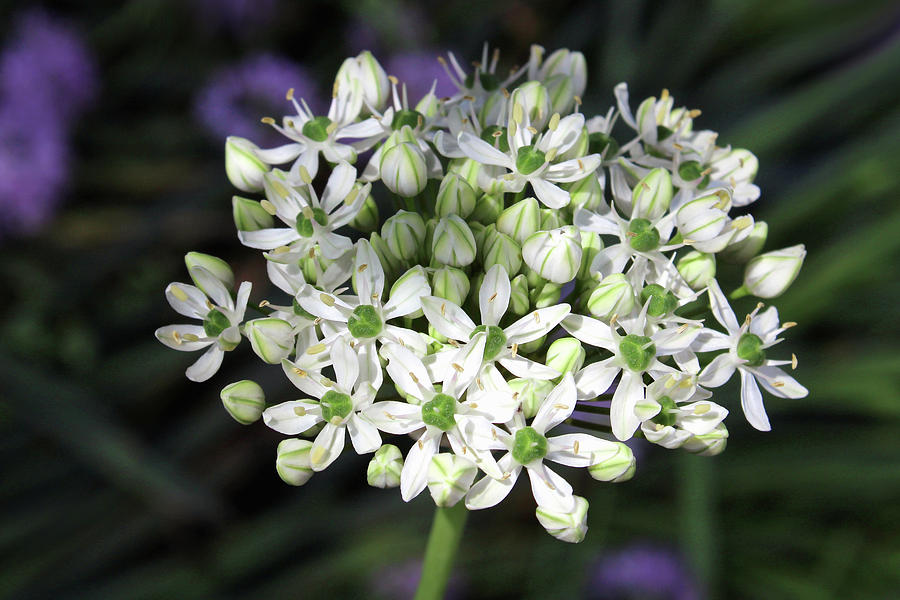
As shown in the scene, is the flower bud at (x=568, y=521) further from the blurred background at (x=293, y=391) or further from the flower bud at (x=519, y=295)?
the blurred background at (x=293, y=391)

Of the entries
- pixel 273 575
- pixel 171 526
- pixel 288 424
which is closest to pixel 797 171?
pixel 288 424

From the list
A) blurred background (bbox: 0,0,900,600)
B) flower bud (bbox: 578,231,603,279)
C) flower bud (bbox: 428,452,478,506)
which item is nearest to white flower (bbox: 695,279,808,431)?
flower bud (bbox: 578,231,603,279)

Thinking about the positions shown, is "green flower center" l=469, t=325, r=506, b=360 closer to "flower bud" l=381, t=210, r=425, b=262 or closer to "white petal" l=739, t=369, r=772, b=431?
"flower bud" l=381, t=210, r=425, b=262

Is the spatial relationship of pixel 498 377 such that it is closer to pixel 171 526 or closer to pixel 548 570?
A: pixel 548 570

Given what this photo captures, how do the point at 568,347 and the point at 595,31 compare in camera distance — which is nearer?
the point at 568,347

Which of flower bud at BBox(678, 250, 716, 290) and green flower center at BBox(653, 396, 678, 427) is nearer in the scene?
green flower center at BBox(653, 396, 678, 427)
